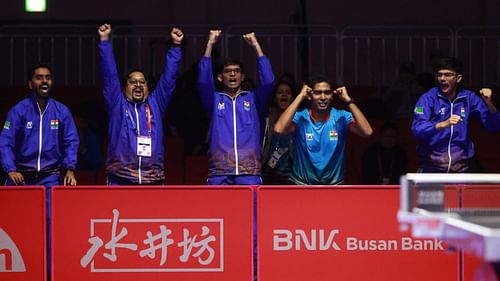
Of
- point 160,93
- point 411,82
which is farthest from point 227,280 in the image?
point 411,82

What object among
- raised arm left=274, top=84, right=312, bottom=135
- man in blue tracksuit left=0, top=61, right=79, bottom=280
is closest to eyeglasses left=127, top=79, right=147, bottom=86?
man in blue tracksuit left=0, top=61, right=79, bottom=280

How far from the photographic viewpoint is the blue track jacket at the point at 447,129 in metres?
11.0

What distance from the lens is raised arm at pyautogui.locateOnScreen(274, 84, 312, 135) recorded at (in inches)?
427

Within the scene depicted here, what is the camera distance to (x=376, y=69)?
16.5m

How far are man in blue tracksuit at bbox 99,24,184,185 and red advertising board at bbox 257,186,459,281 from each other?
1435 mm

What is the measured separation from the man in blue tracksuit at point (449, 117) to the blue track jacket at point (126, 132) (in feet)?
7.94

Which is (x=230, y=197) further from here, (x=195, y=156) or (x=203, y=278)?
(x=195, y=156)

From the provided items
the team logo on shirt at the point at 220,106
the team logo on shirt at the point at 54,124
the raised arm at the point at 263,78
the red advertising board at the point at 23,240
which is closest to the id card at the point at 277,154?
the raised arm at the point at 263,78

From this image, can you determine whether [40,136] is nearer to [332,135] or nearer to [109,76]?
[109,76]

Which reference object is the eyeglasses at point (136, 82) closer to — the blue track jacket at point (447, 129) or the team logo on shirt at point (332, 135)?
the team logo on shirt at point (332, 135)

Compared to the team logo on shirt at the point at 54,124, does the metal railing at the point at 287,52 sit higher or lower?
higher

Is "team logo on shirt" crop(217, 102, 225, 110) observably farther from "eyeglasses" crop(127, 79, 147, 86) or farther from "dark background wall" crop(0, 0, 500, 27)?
"dark background wall" crop(0, 0, 500, 27)

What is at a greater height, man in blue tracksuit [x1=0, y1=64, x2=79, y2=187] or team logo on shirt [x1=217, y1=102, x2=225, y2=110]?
team logo on shirt [x1=217, y1=102, x2=225, y2=110]

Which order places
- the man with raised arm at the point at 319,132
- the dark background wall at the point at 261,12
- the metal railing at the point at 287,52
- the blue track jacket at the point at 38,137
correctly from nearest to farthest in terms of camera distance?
the man with raised arm at the point at 319,132 → the blue track jacket at the point at 38,137 → the metal railing at the point at 287,52 → the dark background wall at the point at 261,12
